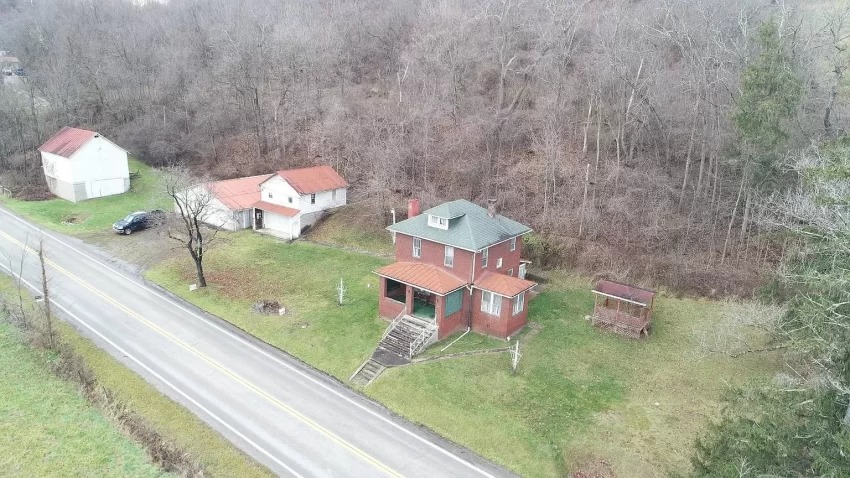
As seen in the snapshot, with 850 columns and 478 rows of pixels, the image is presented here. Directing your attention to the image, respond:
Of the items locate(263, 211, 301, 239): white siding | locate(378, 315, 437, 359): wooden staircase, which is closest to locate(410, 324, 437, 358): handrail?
locate(378, 315, 437, 359): wooden staircase

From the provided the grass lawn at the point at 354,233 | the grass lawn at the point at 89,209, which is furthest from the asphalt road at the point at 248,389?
the grass lawn at the point at 354,233

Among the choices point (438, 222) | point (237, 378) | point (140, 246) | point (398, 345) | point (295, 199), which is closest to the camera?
point (237, 378)

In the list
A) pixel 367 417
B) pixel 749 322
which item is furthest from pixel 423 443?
pixel 749 322

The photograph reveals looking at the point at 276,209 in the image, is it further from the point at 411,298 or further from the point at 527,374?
the point at 527,374

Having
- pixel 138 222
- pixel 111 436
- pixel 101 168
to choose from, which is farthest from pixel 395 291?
pixel 101 168

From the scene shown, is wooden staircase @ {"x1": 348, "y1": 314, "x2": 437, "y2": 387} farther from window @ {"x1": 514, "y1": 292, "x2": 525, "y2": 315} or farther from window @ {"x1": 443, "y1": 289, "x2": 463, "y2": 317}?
window @ {"x1": 514, "y1": 292, "x2": 525, "y2": 315}
